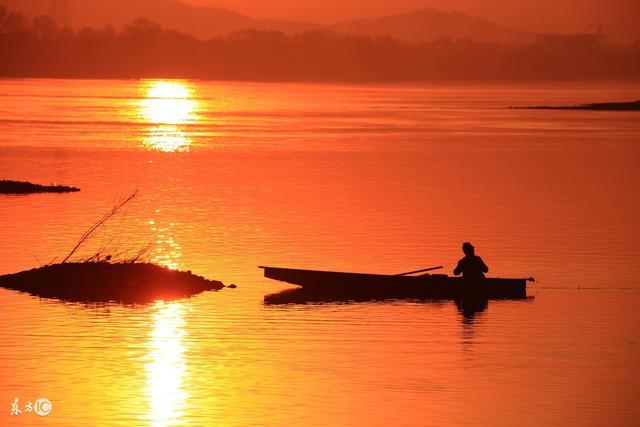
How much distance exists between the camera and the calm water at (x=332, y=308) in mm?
24469

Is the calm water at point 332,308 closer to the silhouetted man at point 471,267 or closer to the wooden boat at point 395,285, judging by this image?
the wooden boat at point 395,285

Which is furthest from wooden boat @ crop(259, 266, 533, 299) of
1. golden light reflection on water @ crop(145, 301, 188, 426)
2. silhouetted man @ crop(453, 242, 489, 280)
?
golden light reflection on water @ crop(145, 301, 188, 426)

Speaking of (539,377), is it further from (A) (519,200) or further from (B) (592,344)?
(A) (519,200)

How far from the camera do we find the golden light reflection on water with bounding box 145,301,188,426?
916 inches

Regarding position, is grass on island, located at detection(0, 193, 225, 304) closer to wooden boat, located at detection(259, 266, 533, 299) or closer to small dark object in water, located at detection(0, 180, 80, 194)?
wooden boat, located at detection(259, 266, 533, 299)

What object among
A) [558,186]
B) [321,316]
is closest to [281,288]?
[321,316]

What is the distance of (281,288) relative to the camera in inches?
1415

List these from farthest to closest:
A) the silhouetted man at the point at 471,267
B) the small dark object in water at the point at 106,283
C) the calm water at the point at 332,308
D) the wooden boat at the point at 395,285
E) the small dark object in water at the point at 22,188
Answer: the small dark object in water at the point at 22,188 → the wooden boat at the point at 395,285 → the small dark object in water at the point at 106,283 → the silhouetted man at the point at 471,267 → the calm water at the point at 332,308

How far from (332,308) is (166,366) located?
6.87 metres

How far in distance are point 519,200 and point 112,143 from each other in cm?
5730

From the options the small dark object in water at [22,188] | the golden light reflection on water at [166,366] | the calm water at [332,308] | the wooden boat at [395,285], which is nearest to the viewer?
the golden light reflection on water at [166,366]

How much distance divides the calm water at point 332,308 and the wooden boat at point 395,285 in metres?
0.63

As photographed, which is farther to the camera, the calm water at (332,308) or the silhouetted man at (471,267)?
the silhouetted man at (471,267)

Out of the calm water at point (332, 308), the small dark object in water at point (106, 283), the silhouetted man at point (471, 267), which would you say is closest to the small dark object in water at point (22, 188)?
the calm water at point (332, 308)
